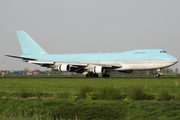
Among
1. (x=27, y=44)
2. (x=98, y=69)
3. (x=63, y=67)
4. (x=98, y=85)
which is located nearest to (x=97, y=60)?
(x=98, y=69)

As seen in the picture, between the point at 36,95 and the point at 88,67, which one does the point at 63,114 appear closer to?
the point at 36,95

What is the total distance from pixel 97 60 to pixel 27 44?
18495 millimetres

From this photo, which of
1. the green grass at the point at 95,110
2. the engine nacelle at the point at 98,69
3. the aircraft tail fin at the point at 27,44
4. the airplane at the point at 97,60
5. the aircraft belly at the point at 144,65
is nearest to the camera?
the green grass at the point at 95,110

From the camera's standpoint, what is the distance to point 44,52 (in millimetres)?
59625

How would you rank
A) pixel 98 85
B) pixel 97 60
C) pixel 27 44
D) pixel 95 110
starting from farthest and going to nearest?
pixel 27 44, pixel 97 60, pixel 98 85, pixel 95 110

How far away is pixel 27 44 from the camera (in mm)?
58969

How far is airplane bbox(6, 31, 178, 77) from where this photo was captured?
45.1 metres

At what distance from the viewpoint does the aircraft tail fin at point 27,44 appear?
58.9 m

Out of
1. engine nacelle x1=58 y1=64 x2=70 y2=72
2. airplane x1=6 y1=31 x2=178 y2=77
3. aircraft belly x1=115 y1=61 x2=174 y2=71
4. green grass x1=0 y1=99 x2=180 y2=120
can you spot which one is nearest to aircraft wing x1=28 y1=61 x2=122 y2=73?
airplane x1=6 y1=31 x2=178 y2=77

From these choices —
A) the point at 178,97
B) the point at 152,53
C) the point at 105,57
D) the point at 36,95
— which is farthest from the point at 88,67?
the point at 178,97

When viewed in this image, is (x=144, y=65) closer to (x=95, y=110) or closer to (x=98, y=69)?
(x=98, y=69)

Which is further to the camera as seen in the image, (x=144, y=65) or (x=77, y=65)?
(x=77, y=65)

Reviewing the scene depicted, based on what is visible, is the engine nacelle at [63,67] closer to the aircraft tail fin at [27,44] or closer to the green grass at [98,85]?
the aircraft tail fin at [27,44]

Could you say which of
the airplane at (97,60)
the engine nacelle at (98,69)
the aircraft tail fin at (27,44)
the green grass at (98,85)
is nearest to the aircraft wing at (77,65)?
the airplane at (97,60)
